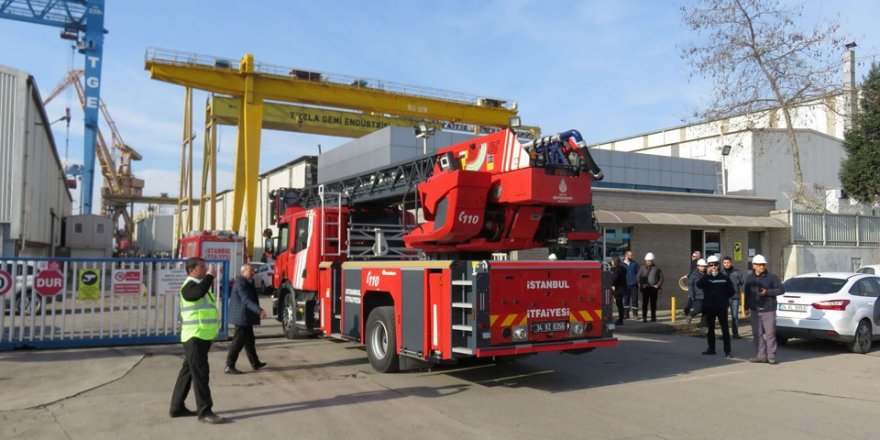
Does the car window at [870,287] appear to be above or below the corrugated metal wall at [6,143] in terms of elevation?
below

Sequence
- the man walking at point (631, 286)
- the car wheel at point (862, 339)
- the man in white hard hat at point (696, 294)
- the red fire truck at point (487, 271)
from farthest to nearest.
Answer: the man walking at point (631, 286) < the man in white hard hat at point (696, 294) < the car wheel at point (862, 339) < the red fire truck at point (487, 271)

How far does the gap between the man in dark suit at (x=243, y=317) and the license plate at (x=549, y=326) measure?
407cm

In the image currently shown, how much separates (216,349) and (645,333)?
923 centimetres

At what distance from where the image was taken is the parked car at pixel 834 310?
38.5 ft

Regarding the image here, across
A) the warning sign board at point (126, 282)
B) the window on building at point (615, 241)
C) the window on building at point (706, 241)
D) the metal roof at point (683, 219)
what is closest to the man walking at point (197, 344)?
the warning sign board at point (126, 282)

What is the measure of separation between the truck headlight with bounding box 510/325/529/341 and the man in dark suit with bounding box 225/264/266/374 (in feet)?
12.7

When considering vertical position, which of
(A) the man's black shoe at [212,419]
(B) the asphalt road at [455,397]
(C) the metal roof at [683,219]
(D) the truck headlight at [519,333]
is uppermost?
(C) the metal roof at [683,219]

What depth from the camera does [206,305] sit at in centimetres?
693

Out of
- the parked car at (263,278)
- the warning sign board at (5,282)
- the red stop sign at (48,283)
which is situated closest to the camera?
the warning sign board at (5,282)

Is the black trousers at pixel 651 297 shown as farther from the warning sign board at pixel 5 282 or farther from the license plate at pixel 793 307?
the warning sign board at pixel 5 282

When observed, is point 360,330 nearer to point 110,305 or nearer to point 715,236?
point 110,305

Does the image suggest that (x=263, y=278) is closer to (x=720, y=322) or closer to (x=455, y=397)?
(x=720, y=322)

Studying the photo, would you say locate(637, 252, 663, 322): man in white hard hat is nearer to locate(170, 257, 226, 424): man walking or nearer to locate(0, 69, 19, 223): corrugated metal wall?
locate(170, 257, 226, 424): man walking

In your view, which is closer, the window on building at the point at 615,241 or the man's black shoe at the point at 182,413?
the man's black shoe at the point at 182,413
